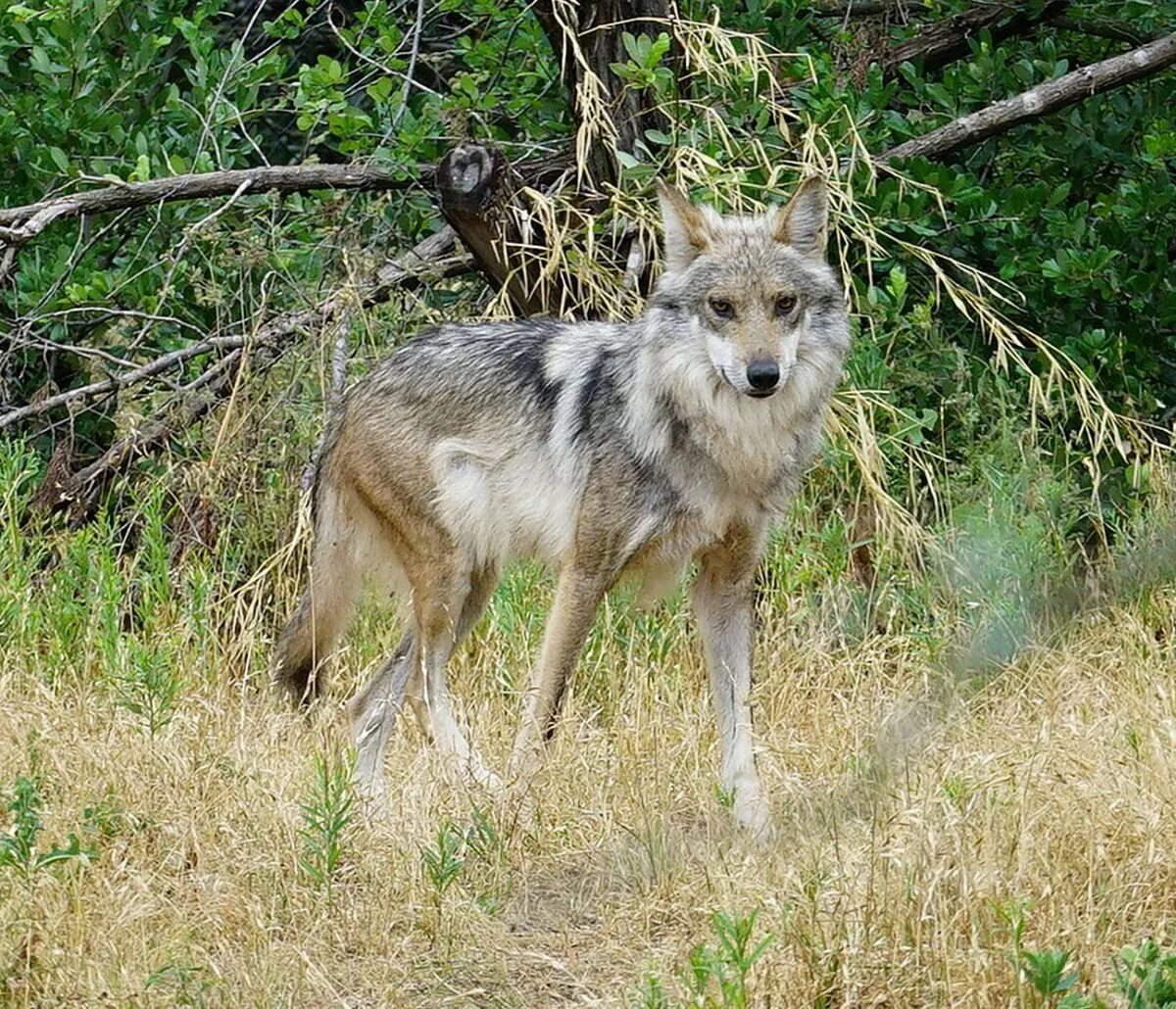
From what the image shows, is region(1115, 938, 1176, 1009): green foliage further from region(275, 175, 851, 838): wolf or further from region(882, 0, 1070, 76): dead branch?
region(882, 0, 1070, 76): dead branch

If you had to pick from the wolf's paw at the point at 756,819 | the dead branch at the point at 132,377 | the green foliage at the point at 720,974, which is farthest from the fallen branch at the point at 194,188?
the green foliage at the point at 720,974

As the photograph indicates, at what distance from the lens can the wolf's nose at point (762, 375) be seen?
5055 mm

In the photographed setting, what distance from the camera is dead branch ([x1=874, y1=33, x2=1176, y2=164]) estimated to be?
285 inches

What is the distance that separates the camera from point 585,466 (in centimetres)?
556

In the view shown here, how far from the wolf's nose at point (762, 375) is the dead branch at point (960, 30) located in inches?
119

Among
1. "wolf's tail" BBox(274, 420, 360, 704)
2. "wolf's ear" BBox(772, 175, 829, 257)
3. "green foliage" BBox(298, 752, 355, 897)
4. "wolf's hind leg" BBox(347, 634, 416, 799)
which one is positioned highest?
"wolf's ear" BBox(772, 175, 829, 257)

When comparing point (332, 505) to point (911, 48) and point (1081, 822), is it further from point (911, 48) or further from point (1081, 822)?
Answer: point (911, 48)

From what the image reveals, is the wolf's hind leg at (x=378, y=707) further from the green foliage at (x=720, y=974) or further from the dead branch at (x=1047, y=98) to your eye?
the dead branch at (x=1047, y=98)

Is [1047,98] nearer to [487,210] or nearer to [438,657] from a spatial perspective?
[487,210]

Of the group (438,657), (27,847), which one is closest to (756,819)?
(438,657)

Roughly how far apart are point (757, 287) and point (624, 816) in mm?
1562

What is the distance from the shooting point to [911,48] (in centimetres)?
782

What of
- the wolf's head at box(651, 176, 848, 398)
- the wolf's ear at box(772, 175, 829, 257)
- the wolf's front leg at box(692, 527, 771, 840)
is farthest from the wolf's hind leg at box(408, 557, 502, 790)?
the wolf's ear at box(772, 175, 829, 257)

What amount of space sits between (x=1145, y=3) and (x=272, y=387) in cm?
393
